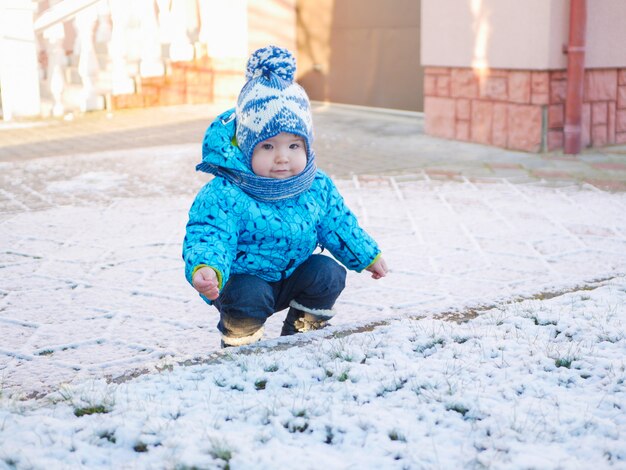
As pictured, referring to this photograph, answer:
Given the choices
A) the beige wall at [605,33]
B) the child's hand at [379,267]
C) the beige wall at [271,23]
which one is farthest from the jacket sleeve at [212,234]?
the beige wall at [271,23]

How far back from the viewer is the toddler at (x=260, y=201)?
2453 millimetres

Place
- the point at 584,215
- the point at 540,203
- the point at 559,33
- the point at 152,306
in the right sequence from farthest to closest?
the point at 559,33 < the point at 540,203 < the point at 584,215 < the point at 152,306

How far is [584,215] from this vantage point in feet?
15.0

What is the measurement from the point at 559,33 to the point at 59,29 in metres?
6.03

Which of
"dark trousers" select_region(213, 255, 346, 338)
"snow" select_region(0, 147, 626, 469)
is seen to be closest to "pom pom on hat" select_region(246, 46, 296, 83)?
"dark trousers" select_region(213, 255, 346, 338)

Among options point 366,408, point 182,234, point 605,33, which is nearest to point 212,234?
point 366,408

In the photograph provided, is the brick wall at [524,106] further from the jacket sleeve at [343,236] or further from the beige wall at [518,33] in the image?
the jacket sleeve at [343,236]

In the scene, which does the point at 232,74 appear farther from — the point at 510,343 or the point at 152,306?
the point at 510,343

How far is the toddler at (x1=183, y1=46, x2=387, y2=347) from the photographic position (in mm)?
2453

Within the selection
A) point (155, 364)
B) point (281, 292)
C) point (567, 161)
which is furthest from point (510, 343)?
point (567, 161)

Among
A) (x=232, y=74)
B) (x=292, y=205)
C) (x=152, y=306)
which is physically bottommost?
(x=152, y=306)

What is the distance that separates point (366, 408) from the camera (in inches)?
77.7

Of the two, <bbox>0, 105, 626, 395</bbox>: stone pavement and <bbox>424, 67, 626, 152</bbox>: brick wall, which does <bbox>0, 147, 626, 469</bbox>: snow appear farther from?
<bbox>424, 67, 626, 152</bbox>: brick wall

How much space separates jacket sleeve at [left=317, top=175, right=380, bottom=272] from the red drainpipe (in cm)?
409
